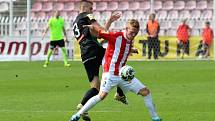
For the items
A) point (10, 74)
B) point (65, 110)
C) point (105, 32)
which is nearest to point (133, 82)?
point (105, 32)

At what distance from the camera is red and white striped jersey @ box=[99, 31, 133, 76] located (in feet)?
37.1

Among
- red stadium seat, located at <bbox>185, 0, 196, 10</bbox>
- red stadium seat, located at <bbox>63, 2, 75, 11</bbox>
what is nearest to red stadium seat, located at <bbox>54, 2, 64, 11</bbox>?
red stadium seat, located at <bbox>63, 2, 75, 11</bbox>

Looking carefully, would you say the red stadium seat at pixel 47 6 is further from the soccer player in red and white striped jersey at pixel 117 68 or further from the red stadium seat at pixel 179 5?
the soccer player in red and white striped jersey at pixel 117 68

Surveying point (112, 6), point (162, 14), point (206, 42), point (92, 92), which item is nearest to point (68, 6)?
point (112, 6)

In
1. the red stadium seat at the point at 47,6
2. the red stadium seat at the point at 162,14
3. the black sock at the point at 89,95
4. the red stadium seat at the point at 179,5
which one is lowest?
the black sock at the point at 89,95

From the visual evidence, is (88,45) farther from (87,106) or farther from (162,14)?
(162,14)

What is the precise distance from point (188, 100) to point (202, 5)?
21281 millimetres

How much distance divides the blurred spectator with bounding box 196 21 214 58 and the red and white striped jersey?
63.3ft

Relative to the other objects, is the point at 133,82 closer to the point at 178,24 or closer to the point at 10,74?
the point at 10,74

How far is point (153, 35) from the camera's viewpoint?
30.8 metres

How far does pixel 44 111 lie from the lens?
1333cm

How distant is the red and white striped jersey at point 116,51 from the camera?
37.1ft

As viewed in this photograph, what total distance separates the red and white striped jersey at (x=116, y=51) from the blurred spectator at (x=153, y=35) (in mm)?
19103

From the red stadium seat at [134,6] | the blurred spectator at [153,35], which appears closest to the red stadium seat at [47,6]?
the red stadium seat at [134,6]
